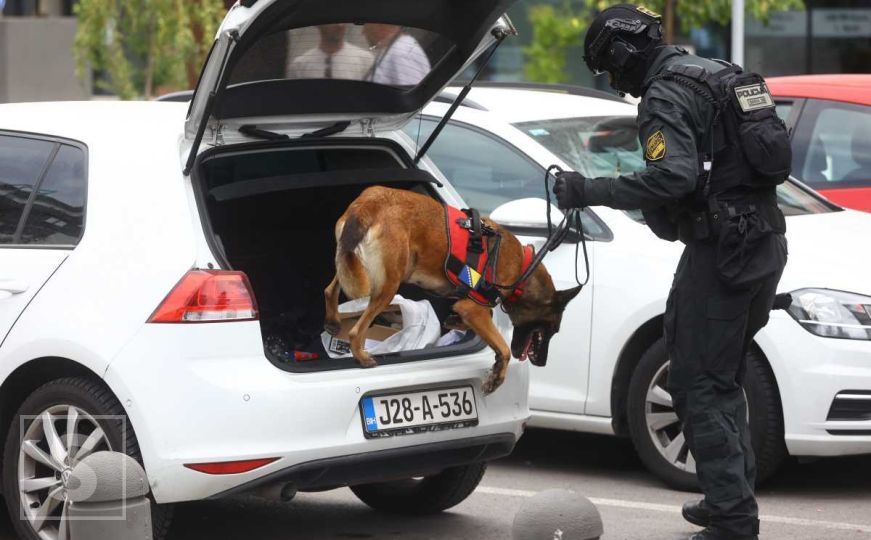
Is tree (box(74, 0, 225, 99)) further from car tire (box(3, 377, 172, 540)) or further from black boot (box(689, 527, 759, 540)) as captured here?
black boot (box(689, 527, 759, 540))

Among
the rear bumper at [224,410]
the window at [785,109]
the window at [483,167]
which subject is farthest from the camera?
the window at [785,109]

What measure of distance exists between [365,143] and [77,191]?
1.15m

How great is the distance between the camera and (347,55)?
516 cm

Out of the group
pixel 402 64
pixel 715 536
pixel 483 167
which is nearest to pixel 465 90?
pixel 402 64

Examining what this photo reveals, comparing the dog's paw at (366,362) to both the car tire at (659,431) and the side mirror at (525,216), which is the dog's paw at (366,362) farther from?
the car tire at (659,431)

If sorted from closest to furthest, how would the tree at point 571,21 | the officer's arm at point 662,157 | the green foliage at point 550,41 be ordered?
the officer's arm at point 662,157, the tree at point 571,21, the green foliage at point 550,41

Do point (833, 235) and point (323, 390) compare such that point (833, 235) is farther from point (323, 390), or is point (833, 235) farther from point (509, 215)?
point (323, 390)

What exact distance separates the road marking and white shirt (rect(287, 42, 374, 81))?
175 cm

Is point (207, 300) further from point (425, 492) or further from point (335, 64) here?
point (425, 492)

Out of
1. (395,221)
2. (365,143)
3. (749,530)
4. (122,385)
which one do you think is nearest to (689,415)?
(749,530)

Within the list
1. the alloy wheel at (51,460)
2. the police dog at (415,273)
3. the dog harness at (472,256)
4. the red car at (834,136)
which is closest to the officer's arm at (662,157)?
the dog harness at (472,256)

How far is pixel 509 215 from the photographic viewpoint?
19.3ft

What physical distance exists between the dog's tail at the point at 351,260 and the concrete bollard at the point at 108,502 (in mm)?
1101

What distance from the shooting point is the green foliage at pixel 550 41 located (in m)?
18.1
